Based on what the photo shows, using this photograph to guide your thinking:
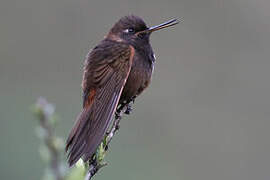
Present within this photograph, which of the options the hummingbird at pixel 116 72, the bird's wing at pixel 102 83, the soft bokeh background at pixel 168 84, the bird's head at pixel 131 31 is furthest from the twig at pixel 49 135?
the bird's head at pixel 131 31

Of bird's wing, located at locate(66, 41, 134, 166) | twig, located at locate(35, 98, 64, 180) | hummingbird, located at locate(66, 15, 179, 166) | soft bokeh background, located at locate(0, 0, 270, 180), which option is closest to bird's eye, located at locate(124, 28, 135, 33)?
hummingbird, located at locate(66, 15, 179, 166)

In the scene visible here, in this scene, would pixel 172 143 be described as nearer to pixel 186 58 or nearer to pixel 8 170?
pixel 186 58

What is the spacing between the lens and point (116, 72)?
4023 mm

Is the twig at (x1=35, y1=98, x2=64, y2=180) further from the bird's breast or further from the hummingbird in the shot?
the bird's breast

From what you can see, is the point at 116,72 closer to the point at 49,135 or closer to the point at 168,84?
the point at 49,135

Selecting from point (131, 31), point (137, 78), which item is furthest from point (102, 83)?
point (131, 31)

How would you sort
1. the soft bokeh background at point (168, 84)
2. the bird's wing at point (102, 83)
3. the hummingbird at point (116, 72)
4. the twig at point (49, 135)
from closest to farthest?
the twig at point (49, 135), the bird's wing at point (102, 83), the hummingbird at point (116, 72), the soft bokeh background at point (168, 84)

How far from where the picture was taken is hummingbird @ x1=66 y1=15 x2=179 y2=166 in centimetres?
350

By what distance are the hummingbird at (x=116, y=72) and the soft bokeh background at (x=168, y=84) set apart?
96cm

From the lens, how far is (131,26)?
457 cm

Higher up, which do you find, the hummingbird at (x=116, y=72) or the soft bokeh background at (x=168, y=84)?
the soft bokeh background at (x=168, y=84)

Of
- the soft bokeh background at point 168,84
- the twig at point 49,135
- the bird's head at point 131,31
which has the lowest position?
the twig at point 49,135

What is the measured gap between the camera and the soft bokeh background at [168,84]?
606 centimetres

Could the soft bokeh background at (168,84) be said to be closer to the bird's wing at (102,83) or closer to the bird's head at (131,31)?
the bird's wing at (102,83)
